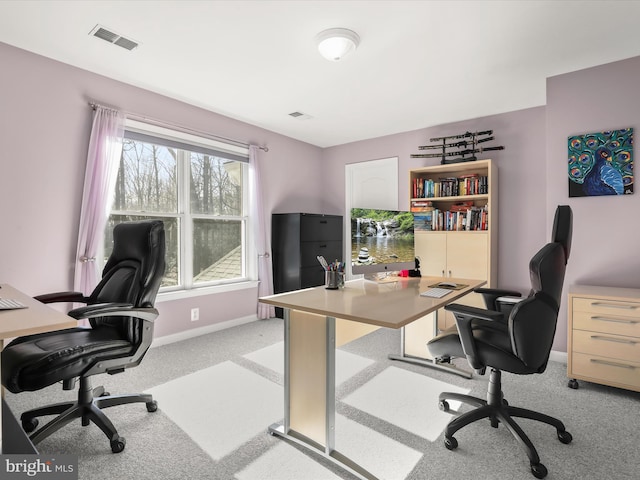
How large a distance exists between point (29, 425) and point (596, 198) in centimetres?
413

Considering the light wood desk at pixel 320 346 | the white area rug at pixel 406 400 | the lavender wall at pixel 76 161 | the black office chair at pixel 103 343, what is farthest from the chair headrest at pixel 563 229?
the black office chair at pixel 103 343

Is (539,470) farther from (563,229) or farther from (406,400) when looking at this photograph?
(563,229)

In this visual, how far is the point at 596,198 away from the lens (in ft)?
8.92

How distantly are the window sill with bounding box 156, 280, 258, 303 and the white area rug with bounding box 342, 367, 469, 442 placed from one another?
6.83ft

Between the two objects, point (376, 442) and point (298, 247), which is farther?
point (298, 247)

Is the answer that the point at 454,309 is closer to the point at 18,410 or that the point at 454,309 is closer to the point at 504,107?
the point at 18,410

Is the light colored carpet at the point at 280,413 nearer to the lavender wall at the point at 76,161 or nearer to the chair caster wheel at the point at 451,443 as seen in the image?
the chair caster wheel at the point at 451,443

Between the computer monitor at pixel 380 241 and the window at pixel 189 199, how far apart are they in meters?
2.17

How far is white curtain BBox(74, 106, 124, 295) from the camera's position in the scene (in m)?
2.80

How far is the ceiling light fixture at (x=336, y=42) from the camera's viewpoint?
2.25 m

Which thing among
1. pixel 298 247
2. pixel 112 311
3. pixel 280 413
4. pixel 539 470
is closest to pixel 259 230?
pixel 298 247

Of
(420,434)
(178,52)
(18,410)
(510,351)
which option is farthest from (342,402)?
(178,52)

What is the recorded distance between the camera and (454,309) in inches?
65.5

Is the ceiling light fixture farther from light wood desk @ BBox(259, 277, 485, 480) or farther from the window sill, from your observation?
the window sill
